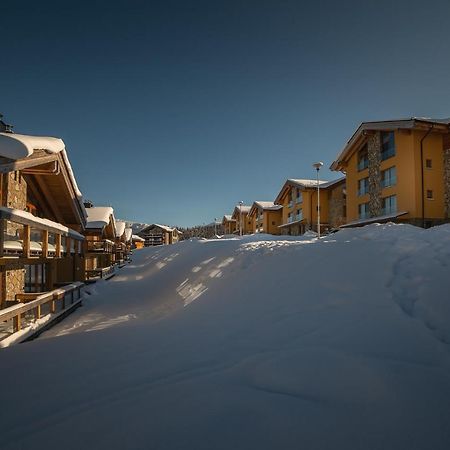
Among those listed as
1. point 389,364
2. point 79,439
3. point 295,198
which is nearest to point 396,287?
point 389,364

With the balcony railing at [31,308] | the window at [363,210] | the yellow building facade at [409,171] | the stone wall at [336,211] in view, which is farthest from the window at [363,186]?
the balcony railing at [31,308]

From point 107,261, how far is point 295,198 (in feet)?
90.8

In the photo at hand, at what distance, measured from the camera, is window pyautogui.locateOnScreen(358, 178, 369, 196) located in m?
25.5

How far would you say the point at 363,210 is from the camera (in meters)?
26.0

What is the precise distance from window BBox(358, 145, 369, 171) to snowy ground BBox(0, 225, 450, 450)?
76.2 ft

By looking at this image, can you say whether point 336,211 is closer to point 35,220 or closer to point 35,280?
point 35,280

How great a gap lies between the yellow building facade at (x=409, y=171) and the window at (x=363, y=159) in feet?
3.89

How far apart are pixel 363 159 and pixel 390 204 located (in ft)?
19.9

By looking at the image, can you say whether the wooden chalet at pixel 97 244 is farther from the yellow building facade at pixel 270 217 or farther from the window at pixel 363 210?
the yellow building facade at pixel 270 217

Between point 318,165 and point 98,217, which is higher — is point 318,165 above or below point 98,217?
above

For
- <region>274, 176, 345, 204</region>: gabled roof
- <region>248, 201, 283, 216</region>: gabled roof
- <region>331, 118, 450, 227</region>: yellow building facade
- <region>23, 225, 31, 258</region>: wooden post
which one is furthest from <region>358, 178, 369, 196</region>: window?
<region>23, 225, 31, 258</region>: wooden post

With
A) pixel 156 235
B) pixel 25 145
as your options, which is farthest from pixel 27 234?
pixel 156 235

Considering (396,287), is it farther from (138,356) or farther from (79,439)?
(79,439)

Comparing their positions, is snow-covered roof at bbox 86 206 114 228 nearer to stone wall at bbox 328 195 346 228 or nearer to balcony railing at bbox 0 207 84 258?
balcony railing at bbox 0 207 84 258
